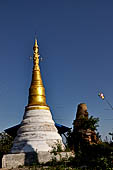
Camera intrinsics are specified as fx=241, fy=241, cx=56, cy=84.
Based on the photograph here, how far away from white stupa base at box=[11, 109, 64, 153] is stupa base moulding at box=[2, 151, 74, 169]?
18.8 inches

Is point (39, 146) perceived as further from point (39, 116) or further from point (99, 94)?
point (99, 94)

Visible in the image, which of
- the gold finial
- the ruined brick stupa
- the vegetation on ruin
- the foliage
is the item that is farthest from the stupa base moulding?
the foliage

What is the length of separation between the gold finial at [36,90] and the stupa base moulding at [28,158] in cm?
413

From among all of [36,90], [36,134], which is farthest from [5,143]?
[36,134]

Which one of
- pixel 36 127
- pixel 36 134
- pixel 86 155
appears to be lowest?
pixel 86 155

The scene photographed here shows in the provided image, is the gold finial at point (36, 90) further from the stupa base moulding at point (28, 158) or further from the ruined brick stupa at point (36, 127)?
the stupa base moulding at point (28, 158)

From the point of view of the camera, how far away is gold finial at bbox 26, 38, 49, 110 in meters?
18.7

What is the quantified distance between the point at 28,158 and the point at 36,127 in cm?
256

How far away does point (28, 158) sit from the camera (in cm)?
1525

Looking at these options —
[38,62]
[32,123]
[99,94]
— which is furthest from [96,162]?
[38,62]

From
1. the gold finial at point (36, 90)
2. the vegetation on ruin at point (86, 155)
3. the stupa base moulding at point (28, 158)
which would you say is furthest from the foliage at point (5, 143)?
the vegetation on ruin at point (86, 155)

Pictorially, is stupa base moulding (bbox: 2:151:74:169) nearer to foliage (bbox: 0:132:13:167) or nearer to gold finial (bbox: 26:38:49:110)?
gold finial (bbox: 26:38:49:110)

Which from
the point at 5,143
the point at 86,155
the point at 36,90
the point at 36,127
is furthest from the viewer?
the point at 5,143

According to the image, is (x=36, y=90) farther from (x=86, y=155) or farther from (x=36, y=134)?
(x=86, y=155)
